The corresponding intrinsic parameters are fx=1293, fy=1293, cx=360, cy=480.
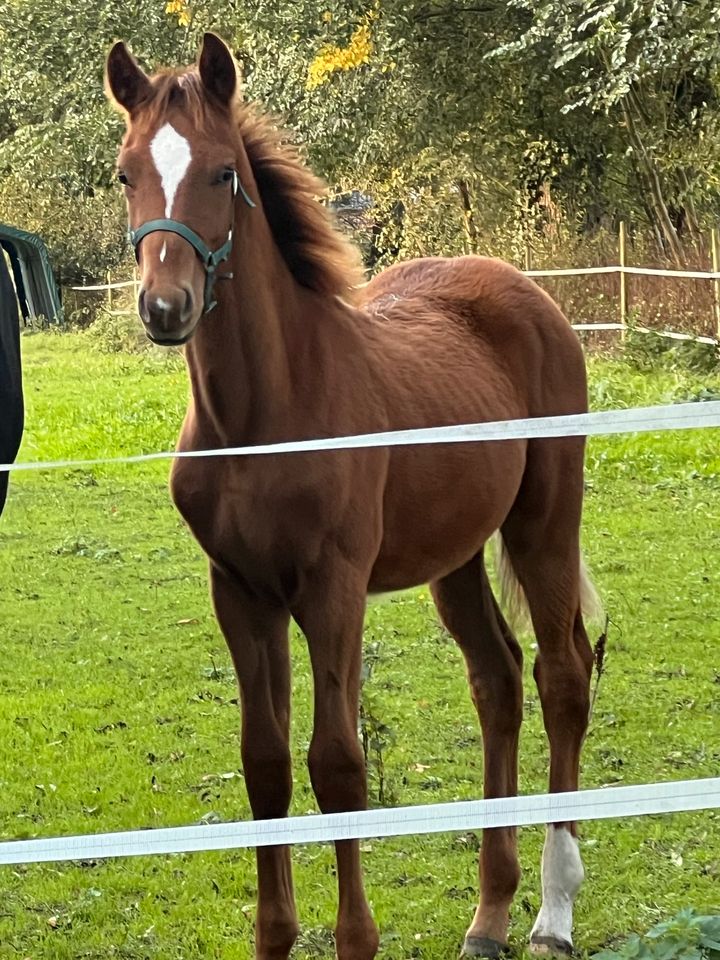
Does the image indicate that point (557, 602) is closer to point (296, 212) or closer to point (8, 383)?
point (296, 212)

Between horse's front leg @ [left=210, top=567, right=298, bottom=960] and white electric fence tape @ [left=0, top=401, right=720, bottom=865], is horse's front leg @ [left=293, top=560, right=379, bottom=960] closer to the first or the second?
horse's front leg @ [left=210, top=567, right=298, bottom=960]

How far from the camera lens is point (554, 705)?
11.7 feet

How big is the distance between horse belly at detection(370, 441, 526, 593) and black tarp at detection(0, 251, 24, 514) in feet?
4.18

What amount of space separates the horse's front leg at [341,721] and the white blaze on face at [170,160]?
2.91ft

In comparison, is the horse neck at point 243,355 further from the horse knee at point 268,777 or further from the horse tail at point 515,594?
the horse tail at point 515,594

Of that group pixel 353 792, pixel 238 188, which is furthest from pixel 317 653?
pixel 238 188

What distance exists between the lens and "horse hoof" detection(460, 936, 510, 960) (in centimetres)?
332

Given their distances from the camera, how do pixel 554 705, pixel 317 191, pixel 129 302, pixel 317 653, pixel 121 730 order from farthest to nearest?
pixel 129 302 < pixel 121 730 < pixel 554 705 < pixel 317 191 < pixel 317 653

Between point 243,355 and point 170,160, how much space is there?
0.46 m

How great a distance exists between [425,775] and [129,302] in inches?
587

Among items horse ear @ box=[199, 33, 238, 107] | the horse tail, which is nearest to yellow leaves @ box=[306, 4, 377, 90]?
the horse tail

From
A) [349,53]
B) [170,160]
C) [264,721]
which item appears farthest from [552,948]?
[349,53]

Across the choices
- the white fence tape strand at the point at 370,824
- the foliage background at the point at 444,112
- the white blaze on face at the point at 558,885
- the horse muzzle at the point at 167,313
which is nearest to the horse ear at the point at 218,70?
the horse muzzle at the point at 167,313

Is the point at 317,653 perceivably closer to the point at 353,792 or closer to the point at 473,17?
the point at 353,792
